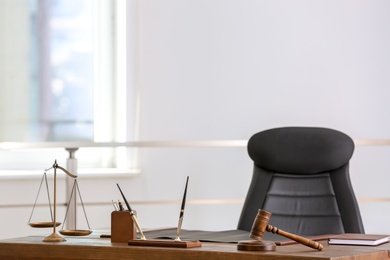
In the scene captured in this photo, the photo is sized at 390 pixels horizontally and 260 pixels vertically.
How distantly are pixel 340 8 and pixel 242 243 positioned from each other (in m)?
2.74

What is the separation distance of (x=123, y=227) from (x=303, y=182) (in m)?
0.99

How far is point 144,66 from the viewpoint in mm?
4410

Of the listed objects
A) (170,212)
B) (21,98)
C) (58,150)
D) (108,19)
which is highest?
(108,19)

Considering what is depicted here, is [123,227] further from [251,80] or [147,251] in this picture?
[251,80]

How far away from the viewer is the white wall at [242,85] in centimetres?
441

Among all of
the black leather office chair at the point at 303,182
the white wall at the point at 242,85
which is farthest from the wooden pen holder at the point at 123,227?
the white wall at the point at 242,85

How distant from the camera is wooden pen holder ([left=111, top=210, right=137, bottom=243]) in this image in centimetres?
224

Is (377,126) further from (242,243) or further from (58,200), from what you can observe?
(242,243)

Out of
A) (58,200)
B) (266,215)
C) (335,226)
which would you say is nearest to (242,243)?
(266,215)

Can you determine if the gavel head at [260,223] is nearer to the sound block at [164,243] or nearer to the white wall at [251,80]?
the sound block at [164,243]

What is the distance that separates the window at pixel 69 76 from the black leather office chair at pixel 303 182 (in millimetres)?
1460

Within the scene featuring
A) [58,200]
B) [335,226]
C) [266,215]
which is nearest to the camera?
[266,215]

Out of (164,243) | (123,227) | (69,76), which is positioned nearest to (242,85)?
(69,76)

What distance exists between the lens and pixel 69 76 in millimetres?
4488
